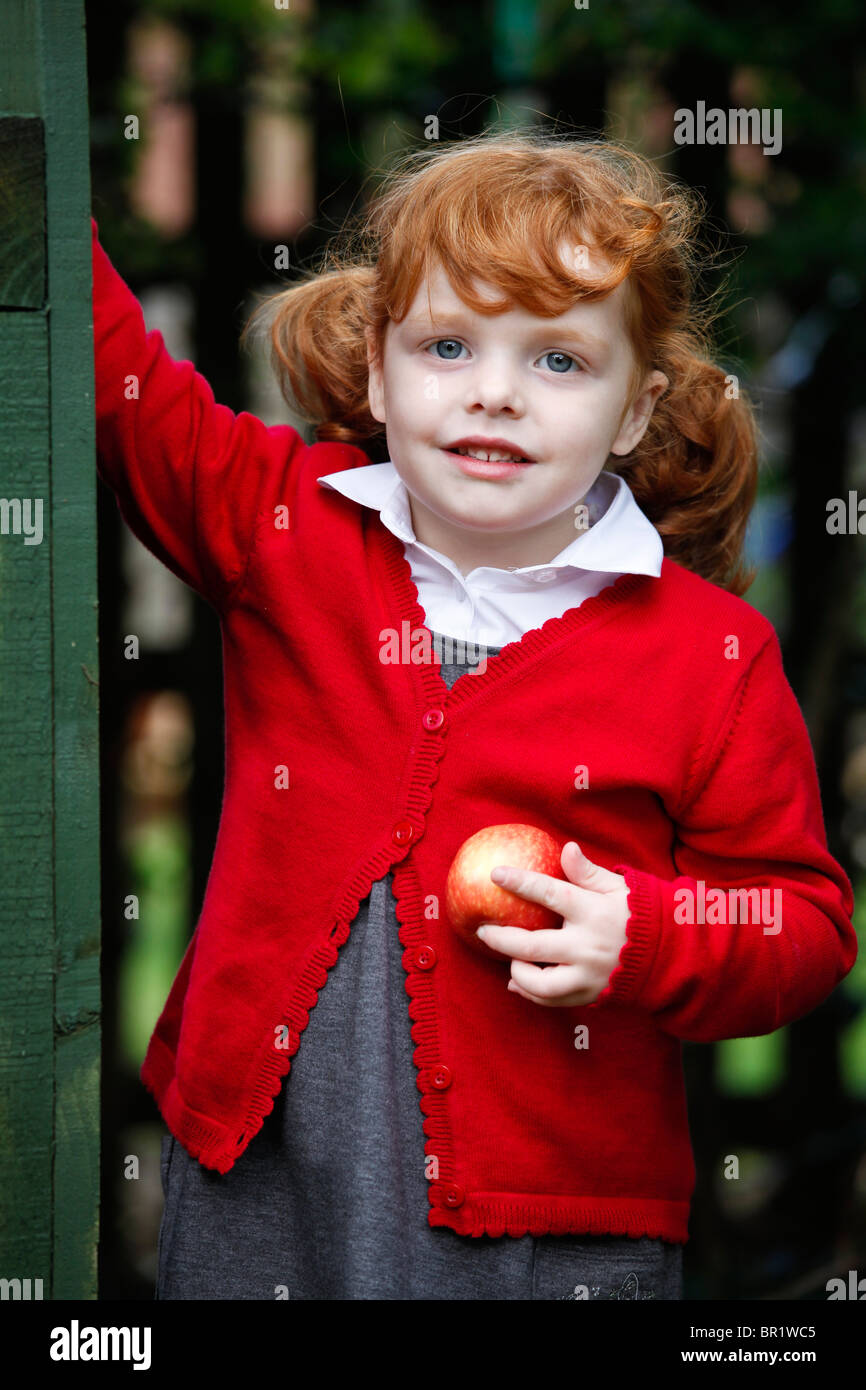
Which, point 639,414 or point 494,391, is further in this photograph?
point 639,414

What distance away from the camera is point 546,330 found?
1.81 meters

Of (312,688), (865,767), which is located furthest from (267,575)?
(865,767)

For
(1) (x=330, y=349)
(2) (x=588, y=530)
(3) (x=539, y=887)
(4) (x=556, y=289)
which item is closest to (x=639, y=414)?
(2) (x=588, y=530)

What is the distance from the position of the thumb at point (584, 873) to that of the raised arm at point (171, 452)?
0.53 metres

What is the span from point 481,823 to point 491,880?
0.13 metres

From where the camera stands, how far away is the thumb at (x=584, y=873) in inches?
69.3

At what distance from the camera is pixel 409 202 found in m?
1.93

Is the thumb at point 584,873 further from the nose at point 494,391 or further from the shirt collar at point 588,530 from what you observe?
the nose at point 494,391

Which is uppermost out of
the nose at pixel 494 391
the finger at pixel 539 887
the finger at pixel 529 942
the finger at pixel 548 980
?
the nose at pixel 494 391

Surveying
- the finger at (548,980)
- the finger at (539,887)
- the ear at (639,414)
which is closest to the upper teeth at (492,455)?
the ear at (639,414)

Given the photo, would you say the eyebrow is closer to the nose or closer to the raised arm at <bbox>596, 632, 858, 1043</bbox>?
the nose

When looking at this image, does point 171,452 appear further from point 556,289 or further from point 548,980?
point 548,980

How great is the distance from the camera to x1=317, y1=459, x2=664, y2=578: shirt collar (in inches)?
74.4

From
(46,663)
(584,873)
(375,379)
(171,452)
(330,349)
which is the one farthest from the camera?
(330,349)
